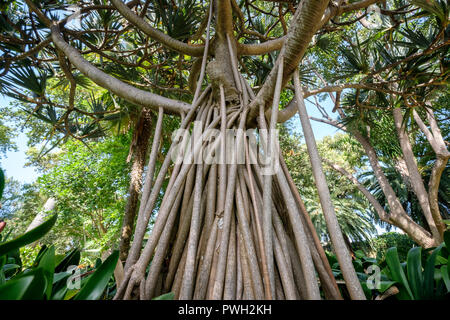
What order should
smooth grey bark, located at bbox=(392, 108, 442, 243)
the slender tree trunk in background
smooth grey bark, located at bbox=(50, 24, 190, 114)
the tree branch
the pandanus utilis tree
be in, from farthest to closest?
1. smooth grey bark, located at bbox=(392, 108, 442, 243)
2. the slender tree trunk in background
3. the tree branch
4. smooth grey bark, located at bbox=(50, 24, 190, 114)
5. the pandanus utilis tree

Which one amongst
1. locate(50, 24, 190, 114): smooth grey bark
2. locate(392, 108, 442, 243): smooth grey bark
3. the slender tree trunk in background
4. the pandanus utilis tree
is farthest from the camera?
locate(392, 108, 442, 243): smooth grey bark

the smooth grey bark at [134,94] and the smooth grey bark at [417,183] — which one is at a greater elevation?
the smooth grey bark at [417,183]

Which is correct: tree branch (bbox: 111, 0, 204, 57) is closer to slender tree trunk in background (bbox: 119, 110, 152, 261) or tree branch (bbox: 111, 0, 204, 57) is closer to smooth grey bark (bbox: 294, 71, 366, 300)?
smooth grey bark (bbox: 294, 71, 366, 300)

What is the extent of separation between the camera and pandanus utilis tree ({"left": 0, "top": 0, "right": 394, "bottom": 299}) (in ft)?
2.51

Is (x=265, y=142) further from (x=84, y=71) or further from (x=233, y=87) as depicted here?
(x=84, y=71)

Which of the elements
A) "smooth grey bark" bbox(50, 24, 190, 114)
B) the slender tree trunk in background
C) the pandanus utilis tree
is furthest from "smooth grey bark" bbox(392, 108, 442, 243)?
the slender tree trunk in background

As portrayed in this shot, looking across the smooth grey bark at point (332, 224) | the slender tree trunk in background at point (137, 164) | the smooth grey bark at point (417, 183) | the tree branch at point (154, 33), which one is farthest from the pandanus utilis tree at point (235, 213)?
the smooth grey bark at point (417, 183)

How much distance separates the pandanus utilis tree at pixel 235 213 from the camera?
0.77 metres

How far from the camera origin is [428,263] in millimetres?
728

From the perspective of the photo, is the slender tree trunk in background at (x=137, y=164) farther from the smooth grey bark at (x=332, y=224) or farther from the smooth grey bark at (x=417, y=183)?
the smooth grey bark at (x=417, y=183)

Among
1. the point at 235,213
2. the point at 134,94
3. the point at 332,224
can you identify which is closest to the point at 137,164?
the point at 134,94

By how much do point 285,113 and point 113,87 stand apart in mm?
1331

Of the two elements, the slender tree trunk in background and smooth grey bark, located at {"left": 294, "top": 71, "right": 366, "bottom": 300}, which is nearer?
smooth grey bark, located at {"left": 294, "top": 71, "right": 366, "bottom": 300}
